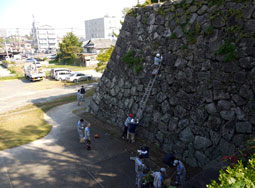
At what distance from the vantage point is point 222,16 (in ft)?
23.5

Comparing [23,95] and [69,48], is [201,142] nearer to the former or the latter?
[23,95]

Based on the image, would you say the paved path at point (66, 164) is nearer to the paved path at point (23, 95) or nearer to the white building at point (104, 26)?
the paved path at point (23, 95)

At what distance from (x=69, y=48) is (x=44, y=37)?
74.3 metres

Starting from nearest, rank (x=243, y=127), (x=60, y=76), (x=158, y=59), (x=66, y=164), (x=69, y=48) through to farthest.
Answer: (x=243, y=127), (x=66, y=164), (x=158, y=59), (x=60, y=76), (x=69, y=48)

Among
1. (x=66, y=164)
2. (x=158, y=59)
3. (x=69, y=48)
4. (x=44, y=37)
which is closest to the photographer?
(x=66, y=164)

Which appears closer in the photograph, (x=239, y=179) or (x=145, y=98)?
(x=239, y=179)

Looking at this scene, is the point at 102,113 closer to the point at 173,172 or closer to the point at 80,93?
the point at 80,93

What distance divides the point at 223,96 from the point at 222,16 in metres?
3.09

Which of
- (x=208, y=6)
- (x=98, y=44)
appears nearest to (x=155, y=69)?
(x=208, y=6)

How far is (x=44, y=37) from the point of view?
374 feet

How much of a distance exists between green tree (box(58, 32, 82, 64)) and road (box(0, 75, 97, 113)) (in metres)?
27.5

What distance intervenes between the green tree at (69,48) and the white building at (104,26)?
130 feet

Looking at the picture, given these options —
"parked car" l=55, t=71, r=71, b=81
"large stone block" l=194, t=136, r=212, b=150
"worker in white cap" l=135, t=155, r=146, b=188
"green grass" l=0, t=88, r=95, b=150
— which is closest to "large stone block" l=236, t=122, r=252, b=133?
"large stone block" l=194, t=136, r=212, b=150

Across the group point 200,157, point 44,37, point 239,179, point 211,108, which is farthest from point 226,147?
point 44,37
